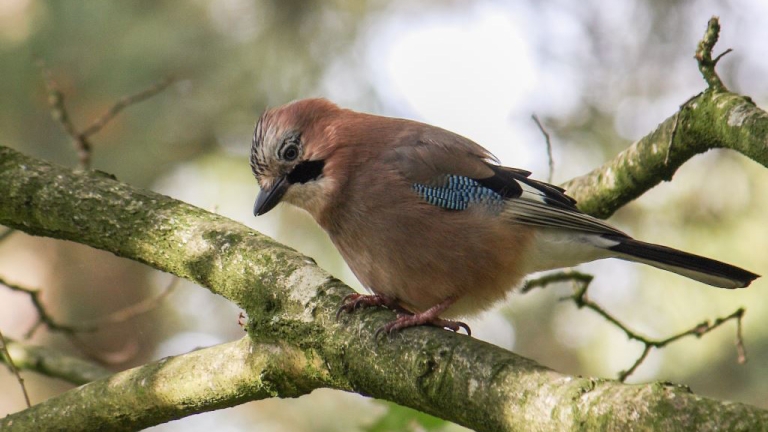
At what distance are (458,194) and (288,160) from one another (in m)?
0.86

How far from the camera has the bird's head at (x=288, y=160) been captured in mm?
4008

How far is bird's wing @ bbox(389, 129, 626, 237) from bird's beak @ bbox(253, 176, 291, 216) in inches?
21.6

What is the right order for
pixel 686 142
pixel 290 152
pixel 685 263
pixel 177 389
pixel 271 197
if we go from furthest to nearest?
1. pixel 290 152
2. pixel 271 197
3. pixel 685 263
4. pixel 686 142
5. pixel 177 389

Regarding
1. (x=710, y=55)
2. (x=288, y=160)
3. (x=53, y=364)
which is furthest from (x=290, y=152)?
(x=710, y=55)

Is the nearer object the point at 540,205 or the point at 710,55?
the point at 710,55

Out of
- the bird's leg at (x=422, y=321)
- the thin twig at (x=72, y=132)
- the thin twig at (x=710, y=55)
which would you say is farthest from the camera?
the thin twig at (x=72, y=132)

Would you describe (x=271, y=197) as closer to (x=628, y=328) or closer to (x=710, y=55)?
(x=628, y=328)

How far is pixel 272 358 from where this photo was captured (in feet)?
9.27

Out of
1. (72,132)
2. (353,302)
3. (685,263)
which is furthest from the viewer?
(72,132)

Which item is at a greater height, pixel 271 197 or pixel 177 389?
pixel 271 197

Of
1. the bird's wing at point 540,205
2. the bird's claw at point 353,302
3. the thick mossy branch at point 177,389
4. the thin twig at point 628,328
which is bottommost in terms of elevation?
the thick mossy branch at point 177,389

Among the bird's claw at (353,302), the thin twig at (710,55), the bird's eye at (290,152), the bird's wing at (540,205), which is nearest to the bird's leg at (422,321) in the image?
the bird's claw at (353,302)

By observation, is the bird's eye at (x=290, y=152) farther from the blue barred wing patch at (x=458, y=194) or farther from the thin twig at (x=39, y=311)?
the thin twig at (x=39, y=311)

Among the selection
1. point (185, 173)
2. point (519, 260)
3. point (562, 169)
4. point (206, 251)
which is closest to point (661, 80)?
point (562, 169)
